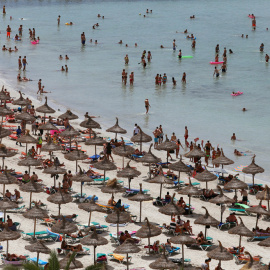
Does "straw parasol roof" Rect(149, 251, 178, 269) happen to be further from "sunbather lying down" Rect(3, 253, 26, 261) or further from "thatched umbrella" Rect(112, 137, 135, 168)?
"thatched umbrella" Rect(112, 137, 135, 168)

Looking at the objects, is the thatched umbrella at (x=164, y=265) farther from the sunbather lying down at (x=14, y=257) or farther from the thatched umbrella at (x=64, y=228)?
the sunbather lying down at (x=14, y=257)

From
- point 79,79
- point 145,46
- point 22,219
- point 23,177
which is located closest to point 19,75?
point 79,79

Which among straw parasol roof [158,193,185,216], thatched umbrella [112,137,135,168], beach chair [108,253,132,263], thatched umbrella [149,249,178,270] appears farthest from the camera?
thatched umbrella [112,137,135,168]

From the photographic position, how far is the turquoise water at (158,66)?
139 feet

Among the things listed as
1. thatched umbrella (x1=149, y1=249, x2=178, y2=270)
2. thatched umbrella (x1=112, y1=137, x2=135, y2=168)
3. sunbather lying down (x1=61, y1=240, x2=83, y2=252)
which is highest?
thatched umbrella (x1=112, y1=137, x2=135, y2=168)

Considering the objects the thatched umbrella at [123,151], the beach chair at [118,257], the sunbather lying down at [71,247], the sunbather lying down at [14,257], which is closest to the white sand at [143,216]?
the beach chair at [118,257]

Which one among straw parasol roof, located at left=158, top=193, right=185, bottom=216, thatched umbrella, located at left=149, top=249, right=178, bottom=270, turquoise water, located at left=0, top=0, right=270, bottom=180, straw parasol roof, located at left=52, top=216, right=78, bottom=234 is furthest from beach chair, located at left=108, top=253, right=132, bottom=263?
turquoise water, located at left=0, top=0, right=270, bottom=180

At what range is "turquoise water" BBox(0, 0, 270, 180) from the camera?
42312mm

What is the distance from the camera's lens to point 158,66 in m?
60.7

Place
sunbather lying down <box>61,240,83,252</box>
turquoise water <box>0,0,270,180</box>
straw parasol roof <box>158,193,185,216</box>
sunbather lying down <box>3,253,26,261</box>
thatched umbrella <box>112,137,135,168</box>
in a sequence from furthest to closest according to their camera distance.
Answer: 1. turquoise water <box>0,0,270,180</box>
2. thatched umbrella <box>112,137,135,168</box>
3. straw parasol roof <box>158,193,185,216</box>
4. sunbather lying down <box>61,240,83,252</box>
5. sunbather lying down <box>3,253,26,261</box>

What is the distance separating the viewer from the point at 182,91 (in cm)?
5122

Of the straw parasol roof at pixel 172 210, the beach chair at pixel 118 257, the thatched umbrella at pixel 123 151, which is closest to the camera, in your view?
the beach chair at pixel 118 257

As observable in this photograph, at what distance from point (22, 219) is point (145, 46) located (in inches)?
1935

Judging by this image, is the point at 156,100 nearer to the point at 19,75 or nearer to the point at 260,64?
the point at 19,75
